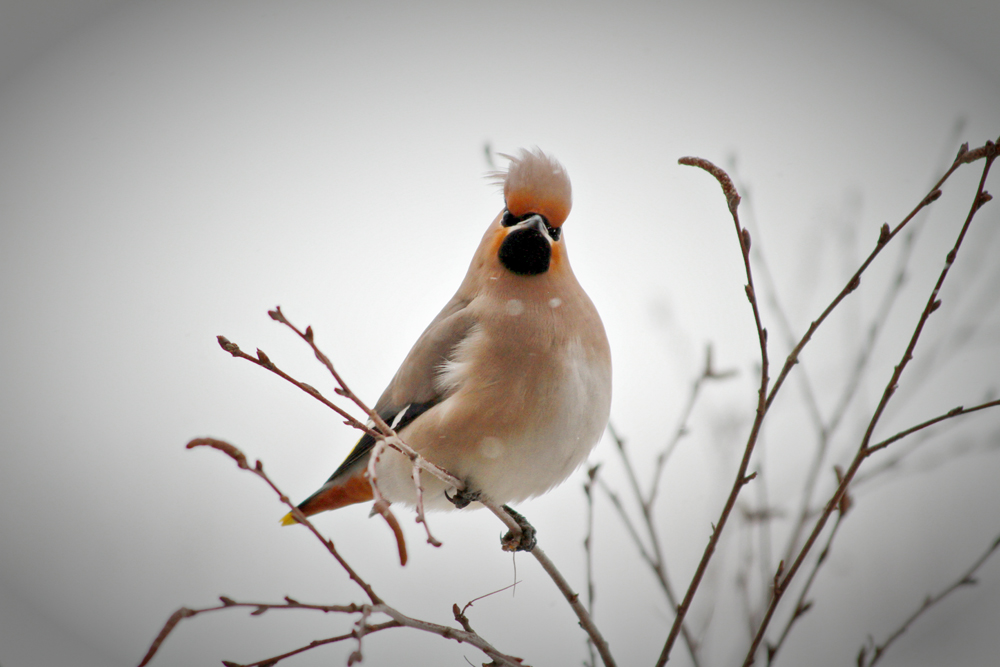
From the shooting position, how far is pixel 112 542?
3336mm

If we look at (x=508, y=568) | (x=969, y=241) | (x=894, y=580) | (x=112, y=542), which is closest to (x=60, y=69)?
(x=112, y=542)

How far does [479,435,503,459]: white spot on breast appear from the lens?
79.9 inches

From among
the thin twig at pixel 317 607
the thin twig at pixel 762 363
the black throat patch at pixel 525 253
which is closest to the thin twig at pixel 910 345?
the thin twig at pixel 762 363

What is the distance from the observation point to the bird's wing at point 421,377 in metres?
2.29

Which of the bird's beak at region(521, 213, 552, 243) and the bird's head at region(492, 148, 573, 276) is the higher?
the bird's head at region(492, 148, 573, 276)

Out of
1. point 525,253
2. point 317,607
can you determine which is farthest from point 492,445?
point 317,607

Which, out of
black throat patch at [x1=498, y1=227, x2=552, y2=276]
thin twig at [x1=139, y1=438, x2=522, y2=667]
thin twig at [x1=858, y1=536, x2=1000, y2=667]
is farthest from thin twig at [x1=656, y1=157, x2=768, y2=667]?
black throat patch at [x1=498, y1=227, x2=552, y2=276]

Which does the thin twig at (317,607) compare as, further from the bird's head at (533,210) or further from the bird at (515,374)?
the bird's head at (533,210)

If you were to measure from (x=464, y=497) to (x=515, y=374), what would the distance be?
37 centimetres

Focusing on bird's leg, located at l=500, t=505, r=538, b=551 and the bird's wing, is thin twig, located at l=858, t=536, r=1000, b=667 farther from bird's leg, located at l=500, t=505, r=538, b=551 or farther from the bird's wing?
the bird's wing

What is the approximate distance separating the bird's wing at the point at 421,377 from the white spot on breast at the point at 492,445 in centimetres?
22

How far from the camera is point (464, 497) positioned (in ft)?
6.95

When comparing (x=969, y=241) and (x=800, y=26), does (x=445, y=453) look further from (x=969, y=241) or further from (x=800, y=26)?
(x=800, y=26)

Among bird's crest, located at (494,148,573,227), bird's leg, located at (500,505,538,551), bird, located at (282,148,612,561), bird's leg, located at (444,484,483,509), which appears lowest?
bird's leg, located at (500,505,538,551)
